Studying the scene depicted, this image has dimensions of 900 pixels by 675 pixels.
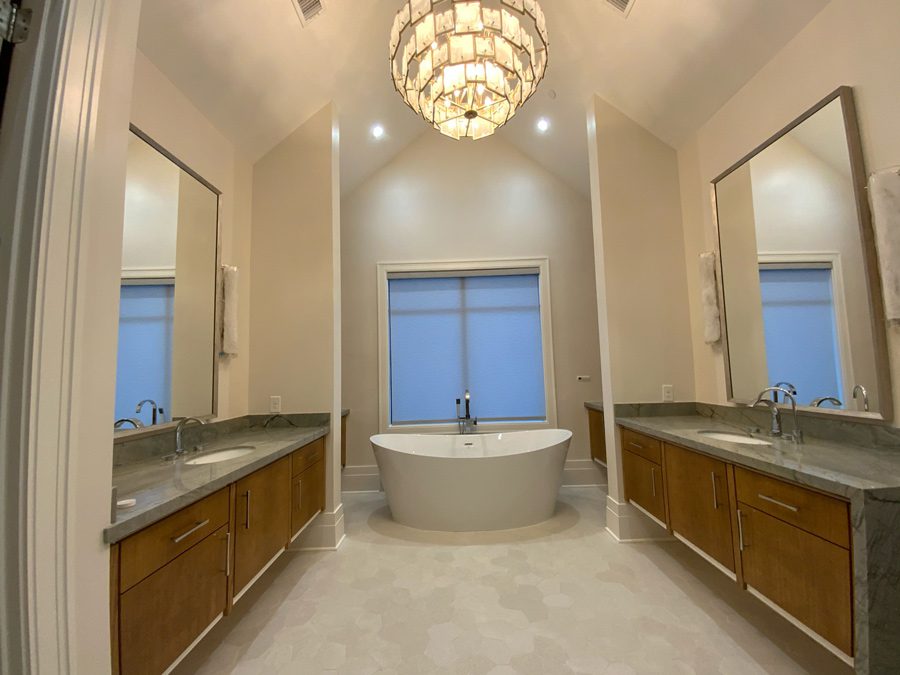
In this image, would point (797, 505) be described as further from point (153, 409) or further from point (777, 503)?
point (153, 409)

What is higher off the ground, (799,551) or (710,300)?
(710,300)

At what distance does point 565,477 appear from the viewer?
3865 millimetres

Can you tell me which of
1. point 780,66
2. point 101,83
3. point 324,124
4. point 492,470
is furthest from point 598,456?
point 101,83

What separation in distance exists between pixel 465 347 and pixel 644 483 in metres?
2.15

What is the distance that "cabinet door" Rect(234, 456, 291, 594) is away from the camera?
1.61 m

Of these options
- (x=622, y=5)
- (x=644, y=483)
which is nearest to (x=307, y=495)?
(x=644, y=483)

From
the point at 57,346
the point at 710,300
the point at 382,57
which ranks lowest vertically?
the point at 57,346

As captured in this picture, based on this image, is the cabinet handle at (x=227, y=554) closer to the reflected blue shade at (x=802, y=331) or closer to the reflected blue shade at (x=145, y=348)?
the reflected blue shade at (x=145, y=348)

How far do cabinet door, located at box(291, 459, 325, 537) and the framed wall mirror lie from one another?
2.62m

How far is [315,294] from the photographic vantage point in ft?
9.15

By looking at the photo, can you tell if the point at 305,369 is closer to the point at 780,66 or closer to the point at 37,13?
the point at 37,13

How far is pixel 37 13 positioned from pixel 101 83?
6.1 inches

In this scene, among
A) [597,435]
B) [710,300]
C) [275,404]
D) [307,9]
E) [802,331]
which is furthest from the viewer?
[597,435]

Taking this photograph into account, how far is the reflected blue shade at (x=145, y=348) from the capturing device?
1704mm
